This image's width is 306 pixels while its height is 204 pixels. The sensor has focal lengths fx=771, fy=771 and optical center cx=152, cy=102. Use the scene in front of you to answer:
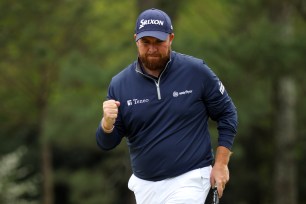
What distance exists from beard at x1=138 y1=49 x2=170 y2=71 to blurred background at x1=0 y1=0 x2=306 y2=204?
1219cm

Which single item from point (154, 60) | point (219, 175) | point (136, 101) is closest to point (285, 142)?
point (219, 175)

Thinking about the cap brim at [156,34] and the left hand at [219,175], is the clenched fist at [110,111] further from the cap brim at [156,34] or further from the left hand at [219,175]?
the left hand at [219,175]

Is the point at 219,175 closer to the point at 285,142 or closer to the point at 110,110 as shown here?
the point at 110,110

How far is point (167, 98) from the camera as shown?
203 inches

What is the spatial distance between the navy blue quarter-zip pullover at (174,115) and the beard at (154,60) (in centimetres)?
6

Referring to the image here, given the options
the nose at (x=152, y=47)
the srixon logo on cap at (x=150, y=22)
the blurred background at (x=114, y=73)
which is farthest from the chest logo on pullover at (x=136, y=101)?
the blurred background at (x=114, y=73)

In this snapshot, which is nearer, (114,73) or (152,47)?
(152,47)

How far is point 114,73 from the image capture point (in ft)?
63.4

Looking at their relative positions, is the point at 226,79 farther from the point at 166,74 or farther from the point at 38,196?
the point at 38,196

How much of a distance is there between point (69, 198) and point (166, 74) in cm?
2861

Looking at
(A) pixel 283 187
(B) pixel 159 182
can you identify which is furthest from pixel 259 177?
(B) pixel 159 182

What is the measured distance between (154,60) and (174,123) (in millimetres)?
458

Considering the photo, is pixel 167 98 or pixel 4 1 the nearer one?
pixel 167 98

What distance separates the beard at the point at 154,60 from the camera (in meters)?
5.07
